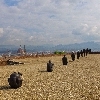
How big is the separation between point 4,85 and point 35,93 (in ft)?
15.9

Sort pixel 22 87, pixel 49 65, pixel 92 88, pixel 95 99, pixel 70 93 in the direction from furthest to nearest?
pixel 49 65 → pixel 22 87 → pixel 92 88 → pixel 70 93 → pixel 95 99

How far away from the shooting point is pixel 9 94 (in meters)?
19.2

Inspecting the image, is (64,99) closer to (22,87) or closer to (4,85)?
(22,87)

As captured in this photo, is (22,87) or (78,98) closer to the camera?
(78,98)

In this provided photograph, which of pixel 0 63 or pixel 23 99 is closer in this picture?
pixel 23 99

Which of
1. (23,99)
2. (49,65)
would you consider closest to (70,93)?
(23,99)

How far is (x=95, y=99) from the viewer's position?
55.1 ft

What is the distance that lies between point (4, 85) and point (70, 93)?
22.1ft

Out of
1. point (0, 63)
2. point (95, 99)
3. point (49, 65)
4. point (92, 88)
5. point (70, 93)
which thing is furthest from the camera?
point (0, 63)

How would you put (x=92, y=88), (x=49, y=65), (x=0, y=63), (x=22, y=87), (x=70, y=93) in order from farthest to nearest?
(x=0, y=63) → (x=49, y=65) → (x=22, y=87) → (x=92, y=88) → (x=70, y=93)

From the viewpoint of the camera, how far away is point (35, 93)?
62.5 feet

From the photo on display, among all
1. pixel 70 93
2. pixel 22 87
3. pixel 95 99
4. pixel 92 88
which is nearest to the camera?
pixel 95 99

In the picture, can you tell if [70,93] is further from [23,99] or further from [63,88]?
[23,99]

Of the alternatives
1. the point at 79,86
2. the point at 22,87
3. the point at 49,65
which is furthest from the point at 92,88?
the point at 49,65
